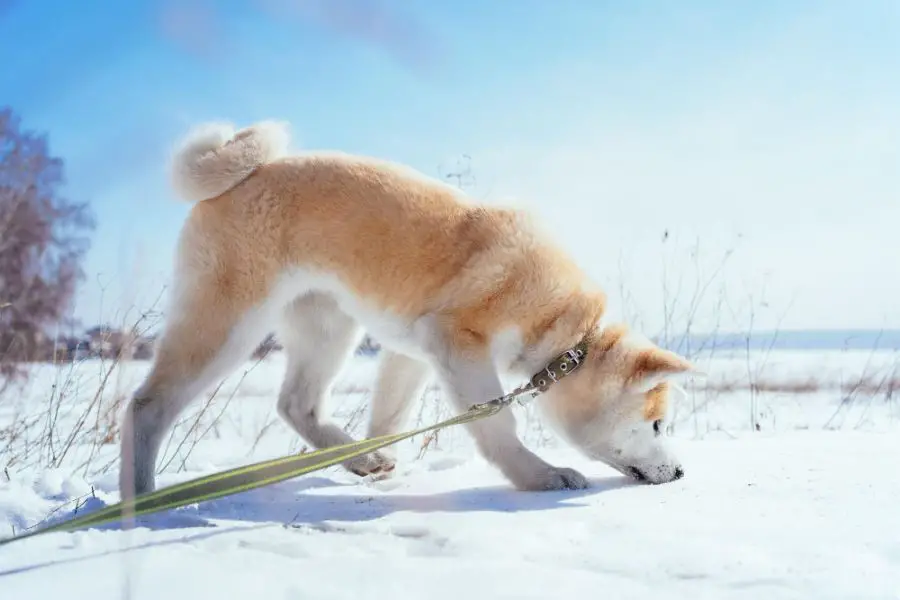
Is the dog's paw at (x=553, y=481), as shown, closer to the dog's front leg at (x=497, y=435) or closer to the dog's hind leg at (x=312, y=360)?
the dog's front leg at (x=497, y=435)

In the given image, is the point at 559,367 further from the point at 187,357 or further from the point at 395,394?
the point at 187,357

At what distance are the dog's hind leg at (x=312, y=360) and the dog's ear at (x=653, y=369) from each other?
4.72 ft

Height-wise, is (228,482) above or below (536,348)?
below

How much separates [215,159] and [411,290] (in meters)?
1.05

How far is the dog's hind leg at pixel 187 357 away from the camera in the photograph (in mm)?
2766

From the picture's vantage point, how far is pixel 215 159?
3.19m

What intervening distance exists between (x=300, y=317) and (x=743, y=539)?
7.88 ft

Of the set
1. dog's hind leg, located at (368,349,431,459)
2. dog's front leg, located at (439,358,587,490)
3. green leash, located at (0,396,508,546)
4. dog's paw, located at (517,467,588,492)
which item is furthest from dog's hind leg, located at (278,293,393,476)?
green leash, located at (0,396,508,546)

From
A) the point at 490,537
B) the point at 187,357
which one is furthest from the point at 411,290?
the point at 490,537

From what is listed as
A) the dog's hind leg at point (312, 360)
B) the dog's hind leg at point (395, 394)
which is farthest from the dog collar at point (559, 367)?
the dog's hind leg at point (312, 360)

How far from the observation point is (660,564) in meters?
1.69

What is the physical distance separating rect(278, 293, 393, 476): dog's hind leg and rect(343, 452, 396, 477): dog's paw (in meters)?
0.27

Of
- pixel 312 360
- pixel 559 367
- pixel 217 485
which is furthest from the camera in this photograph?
pixel 312 360

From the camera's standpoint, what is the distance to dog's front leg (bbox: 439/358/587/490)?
292cm
